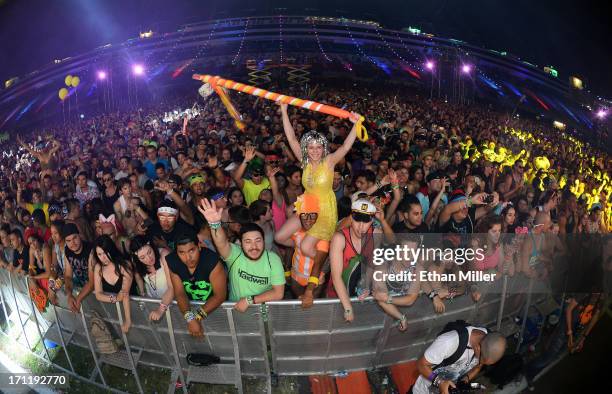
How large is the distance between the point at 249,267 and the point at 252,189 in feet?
7.29

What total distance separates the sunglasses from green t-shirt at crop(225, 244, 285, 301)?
0.82 m

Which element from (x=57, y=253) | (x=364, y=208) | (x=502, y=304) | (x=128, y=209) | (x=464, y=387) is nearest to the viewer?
(x=464, y=387)

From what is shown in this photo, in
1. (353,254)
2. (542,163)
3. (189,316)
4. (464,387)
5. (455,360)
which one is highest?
(542,163)

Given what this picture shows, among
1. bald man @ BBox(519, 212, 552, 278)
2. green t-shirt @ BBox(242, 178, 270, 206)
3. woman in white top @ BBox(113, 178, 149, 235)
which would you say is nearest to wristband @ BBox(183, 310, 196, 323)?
woman in white top @ BBox(113, 178, 149, 235)

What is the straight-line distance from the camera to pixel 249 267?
3648 mm

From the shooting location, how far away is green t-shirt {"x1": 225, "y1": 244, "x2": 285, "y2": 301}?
11.9 ft

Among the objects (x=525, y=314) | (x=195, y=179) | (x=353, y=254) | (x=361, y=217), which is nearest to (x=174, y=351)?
(x=353, y=254)

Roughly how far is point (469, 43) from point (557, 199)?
36937mm

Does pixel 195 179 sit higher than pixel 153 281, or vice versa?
pixel 195 179

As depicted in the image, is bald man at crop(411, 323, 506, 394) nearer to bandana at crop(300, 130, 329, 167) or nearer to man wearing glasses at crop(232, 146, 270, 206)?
bandana at crop(300, 130, 329, 167)

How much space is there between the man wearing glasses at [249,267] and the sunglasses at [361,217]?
835 mm

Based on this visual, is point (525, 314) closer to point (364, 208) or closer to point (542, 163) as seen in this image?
point (364, 208)

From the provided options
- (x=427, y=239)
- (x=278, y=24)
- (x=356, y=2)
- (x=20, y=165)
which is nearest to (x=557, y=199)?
(x=427, y=239)

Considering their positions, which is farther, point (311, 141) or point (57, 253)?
point (57, 253)
